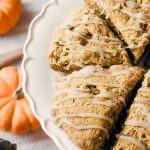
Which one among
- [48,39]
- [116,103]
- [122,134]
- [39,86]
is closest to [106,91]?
[116,103]

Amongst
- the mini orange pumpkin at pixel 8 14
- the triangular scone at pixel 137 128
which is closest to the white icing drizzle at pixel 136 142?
the triangular scone at pixel 137 128

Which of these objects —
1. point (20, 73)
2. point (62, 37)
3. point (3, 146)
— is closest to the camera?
point (3, 146)

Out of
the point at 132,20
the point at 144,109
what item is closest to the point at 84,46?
the point at 132,20

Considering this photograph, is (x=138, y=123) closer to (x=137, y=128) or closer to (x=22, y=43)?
(x=137, y=128)

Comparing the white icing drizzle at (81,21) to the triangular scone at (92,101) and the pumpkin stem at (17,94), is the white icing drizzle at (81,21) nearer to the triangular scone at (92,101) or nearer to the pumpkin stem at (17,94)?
the triangular scone at (92,101)

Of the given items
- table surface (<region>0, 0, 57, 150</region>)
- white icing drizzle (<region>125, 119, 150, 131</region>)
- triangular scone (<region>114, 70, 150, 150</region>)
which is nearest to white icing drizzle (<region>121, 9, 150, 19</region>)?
triangular scone (<region>114, 70, 150, 150</region>)

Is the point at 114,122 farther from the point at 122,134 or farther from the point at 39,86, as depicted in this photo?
the point at 39,86
